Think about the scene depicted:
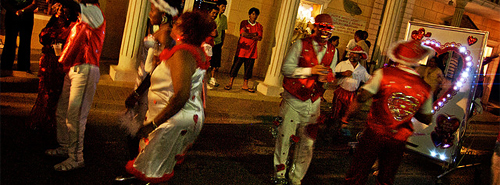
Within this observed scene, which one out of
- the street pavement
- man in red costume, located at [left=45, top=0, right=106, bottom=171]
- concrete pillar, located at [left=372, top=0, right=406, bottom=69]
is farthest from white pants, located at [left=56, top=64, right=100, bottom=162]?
concrete pillar, located at [left=372, top=0, right=406, bottom=69]

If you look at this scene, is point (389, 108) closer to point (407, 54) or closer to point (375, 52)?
point (407, 54)

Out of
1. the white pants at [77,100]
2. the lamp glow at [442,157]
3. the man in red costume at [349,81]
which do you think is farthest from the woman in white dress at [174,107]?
the lamp glow at [442,157]

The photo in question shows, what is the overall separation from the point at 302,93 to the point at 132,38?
5.21 m

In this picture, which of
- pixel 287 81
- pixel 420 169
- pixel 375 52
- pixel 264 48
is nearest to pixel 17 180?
pixel 287 81

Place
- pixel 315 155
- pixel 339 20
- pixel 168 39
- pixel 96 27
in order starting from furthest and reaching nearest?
pixel 339 20 → pixel 315 155 → pixel 96 27 → pixel 168 39

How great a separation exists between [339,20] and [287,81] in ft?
30.9

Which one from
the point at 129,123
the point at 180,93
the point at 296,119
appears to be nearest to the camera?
the point at 180,93

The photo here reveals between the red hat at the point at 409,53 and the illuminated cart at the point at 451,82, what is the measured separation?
2.70 m

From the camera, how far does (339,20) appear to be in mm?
12844

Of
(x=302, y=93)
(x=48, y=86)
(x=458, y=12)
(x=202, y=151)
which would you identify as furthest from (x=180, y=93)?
(x=458, y=12)

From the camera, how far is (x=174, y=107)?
2693mm

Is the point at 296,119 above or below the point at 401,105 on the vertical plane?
below

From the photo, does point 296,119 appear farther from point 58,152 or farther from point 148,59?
point 58,152

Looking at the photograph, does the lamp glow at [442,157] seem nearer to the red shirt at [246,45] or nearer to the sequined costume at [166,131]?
the red shirt at [246,45]
